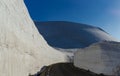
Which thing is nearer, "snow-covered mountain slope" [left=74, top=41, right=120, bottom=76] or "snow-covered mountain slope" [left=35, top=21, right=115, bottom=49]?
"snow-covered mountain slope" [left=74, top=41, right=120, bottom=76]

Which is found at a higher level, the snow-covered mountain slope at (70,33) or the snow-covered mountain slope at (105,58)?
the snow-covered mountain slope at (105,58)

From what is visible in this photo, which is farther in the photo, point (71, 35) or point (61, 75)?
point (71, 35)

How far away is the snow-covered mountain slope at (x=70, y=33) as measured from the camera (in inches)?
2480

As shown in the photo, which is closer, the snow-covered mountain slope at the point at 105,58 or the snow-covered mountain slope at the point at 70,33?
the snow-covered mountain slope at the point at 105,58

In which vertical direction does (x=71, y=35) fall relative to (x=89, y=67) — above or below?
below

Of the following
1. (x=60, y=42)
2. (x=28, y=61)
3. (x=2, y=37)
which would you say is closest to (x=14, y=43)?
(x=2, y=37)

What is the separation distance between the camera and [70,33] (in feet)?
235

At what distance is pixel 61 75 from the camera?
12.4 m

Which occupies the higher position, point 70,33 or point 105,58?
point 105,58

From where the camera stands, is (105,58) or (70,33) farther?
(70,33)

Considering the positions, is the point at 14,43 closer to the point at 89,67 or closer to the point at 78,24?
the point at 89,67

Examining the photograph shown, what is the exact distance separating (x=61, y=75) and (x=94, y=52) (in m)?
1.89

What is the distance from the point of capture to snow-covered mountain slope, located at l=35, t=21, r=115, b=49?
6300cm

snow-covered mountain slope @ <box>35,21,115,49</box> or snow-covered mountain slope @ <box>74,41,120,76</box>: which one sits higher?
snow-covered mountain slope @ <box>74,41,120,76</box>
